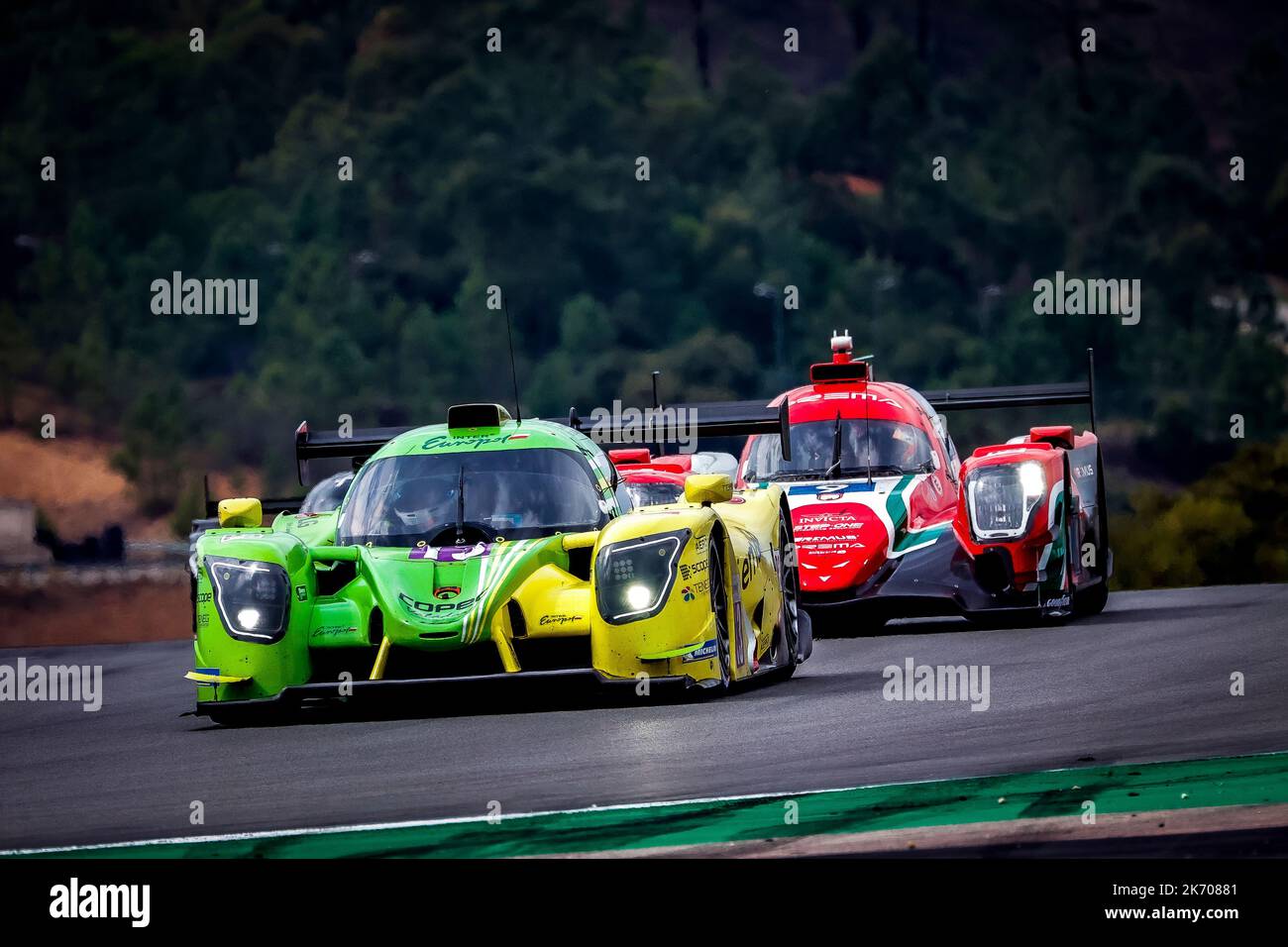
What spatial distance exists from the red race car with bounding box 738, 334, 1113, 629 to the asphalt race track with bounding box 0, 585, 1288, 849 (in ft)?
5.78

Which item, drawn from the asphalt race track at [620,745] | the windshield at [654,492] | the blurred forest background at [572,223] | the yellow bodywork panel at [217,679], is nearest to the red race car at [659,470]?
the windshield at [654,492]

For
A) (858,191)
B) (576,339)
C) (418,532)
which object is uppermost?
(858,191)

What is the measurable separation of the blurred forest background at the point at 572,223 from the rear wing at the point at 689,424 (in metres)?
38.0

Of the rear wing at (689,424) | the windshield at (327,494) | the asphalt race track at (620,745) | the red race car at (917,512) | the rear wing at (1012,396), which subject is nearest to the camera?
the asphalt race track at (620,745)

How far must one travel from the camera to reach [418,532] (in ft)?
40.0

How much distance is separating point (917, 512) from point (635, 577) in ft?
18.3

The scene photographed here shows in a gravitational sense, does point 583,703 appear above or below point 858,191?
below

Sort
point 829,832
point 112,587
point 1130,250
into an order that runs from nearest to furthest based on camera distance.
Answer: point 829,832 < point 112,587 < point 1130,250

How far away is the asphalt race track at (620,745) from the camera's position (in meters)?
8.80

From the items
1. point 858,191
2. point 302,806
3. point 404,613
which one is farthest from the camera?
point 858,191

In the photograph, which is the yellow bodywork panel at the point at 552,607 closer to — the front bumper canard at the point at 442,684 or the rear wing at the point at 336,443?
the front bumper canard at the point at 442,684
